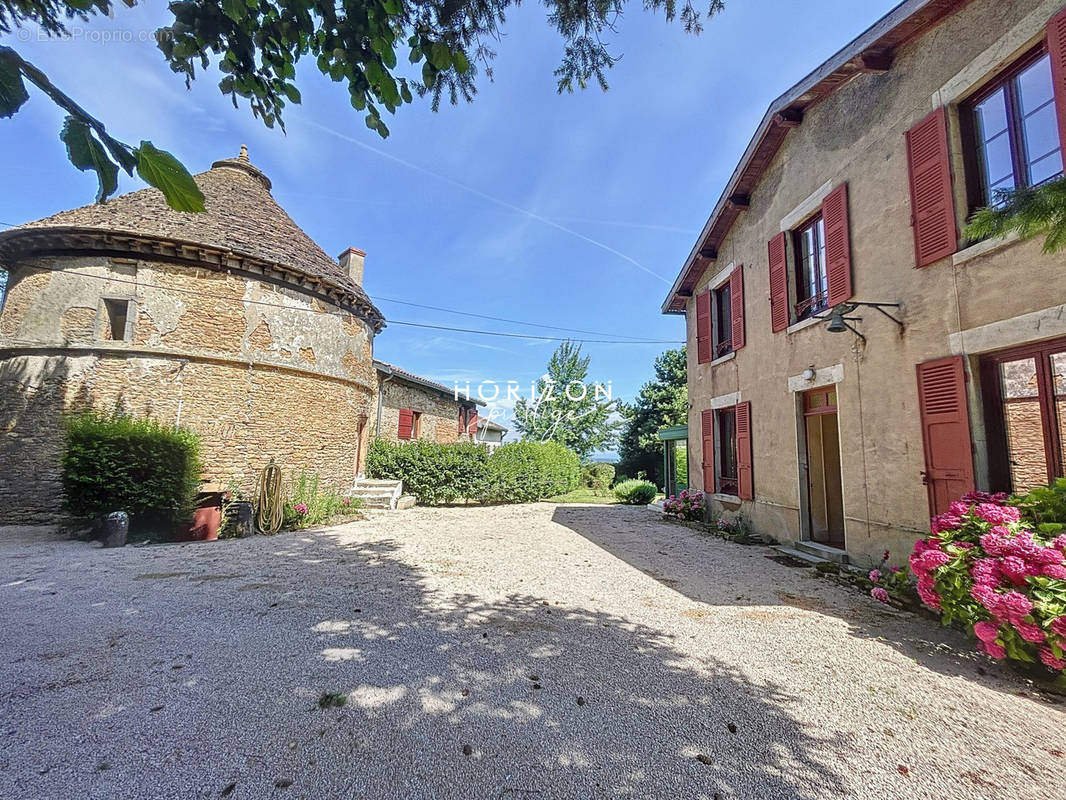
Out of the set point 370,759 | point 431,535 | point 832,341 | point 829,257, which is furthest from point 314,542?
point 829,257

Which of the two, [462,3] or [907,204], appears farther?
[907,204]

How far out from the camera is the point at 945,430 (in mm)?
4332

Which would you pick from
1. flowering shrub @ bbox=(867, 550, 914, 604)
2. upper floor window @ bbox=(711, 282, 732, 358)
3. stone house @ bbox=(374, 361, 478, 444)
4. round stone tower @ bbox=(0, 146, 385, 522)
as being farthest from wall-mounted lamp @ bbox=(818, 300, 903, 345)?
stone house @ bbox=(374, 361, 478, 444)

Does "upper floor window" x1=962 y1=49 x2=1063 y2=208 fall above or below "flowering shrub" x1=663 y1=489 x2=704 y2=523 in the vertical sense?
above

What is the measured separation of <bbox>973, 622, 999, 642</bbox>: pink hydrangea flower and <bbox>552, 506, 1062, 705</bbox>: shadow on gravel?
259 millimetres

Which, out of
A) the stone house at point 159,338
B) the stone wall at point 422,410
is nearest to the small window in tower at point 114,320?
the stone house at point 159,338

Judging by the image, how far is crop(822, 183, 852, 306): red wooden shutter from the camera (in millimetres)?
5645

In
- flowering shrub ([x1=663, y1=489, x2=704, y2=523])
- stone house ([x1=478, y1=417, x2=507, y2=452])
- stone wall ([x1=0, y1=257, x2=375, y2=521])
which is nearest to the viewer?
stone wall ([x1=0, y1=257, x2=375, y2=521])

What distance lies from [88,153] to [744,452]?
27.3ft

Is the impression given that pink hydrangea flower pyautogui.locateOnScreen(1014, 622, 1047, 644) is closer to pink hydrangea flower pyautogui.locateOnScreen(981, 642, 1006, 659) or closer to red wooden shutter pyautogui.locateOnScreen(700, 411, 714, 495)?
pink hydrangea flower pyautogui.locateOnScreen(981, 642, 1006, 659)

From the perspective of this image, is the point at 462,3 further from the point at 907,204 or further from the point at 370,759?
the point at 907,204

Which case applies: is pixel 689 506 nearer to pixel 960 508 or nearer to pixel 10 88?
pixel 960 508

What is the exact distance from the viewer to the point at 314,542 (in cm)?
705

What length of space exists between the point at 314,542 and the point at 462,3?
6992 millimetres
